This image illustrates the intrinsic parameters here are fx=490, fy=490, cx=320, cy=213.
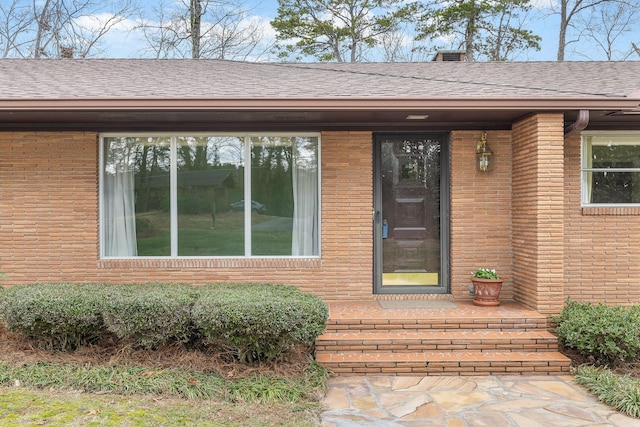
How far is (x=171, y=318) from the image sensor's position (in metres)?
4.47

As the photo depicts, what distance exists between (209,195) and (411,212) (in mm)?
2628

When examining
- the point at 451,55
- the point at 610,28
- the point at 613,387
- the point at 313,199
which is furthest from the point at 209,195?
the point at 610,28

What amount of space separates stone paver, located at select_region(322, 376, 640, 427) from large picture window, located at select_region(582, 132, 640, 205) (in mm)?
2675

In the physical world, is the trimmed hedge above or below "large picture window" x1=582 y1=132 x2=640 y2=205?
below

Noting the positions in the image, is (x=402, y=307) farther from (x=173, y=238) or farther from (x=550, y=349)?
(x=173, y=238)

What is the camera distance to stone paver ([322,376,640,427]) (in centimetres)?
381

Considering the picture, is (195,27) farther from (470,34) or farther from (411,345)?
(411,345)

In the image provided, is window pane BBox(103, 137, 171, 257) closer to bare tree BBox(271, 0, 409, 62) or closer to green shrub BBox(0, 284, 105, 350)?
green shrub BBox(0, 284, 105, 350)

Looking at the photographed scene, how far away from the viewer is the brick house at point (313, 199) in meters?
6.09

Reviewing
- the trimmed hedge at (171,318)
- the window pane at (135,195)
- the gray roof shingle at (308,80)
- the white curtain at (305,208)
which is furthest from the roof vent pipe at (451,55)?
the trimmed hedge at (171,318)

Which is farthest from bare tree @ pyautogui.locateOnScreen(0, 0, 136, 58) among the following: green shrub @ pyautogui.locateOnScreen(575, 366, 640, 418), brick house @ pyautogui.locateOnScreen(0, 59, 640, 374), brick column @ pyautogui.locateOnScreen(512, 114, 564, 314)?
green shrub @ pyautogui.locateOnScreen(575, 366, 640, 418)

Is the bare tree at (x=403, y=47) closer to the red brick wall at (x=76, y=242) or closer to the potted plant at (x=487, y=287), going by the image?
the red brick wall at (x=76, y=242)

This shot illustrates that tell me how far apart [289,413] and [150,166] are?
375cm

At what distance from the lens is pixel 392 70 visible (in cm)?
762
